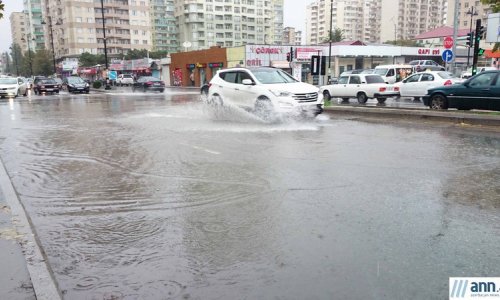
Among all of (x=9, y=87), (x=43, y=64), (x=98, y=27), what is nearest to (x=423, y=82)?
(x=9, y=87)

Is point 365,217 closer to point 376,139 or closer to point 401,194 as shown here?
point 401,194

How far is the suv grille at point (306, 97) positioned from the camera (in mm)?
13297

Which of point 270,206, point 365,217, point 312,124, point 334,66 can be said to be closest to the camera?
point 365,217

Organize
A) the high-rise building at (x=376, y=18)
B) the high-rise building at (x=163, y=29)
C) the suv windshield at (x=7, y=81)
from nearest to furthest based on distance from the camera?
the suv windshield at (x=7, y=81)
the high-rise building at (x=163, y=29)
the high-rise building at (x=376, y=18)

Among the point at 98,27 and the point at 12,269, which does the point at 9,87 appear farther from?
the point at 98,27

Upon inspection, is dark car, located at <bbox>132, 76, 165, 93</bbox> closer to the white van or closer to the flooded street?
the white van

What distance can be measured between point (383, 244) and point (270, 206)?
1.63 meters

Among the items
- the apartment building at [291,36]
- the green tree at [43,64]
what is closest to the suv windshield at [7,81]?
the green tree at [43,64]

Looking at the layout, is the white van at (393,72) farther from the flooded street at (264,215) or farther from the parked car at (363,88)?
the flooded street at (264,215)

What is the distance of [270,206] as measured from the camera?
553 cm

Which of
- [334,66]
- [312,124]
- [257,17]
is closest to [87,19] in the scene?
[257,17]

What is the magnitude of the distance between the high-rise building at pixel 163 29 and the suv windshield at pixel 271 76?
132 meters

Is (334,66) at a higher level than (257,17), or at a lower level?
lower

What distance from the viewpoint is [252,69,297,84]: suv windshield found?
14271 mm
